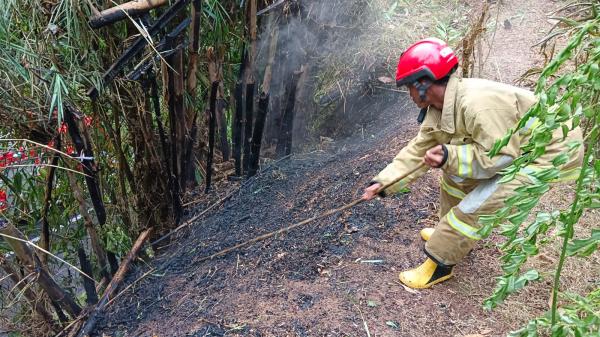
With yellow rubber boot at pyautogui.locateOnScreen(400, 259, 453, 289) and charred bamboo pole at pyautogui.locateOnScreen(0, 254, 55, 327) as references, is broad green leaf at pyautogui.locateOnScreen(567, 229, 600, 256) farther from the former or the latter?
charred bamboo pole at pyautogui.locateOnScreen(0, 254, 55, 327)

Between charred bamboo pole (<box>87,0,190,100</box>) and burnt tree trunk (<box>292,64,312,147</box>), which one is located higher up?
charred bamboo pole (<box>87,0,190,100</box>)

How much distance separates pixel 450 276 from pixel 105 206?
7.57 ft

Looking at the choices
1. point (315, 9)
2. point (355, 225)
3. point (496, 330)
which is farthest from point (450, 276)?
point (315, 9)

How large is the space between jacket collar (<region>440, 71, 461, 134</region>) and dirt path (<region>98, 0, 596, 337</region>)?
80 cm

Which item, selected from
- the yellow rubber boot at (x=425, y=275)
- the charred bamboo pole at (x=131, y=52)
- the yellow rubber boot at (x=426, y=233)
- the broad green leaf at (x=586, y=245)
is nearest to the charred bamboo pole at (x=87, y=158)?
the charred bamboo pole at (x=131, y=52)

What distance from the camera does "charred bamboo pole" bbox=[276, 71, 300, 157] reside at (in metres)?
4.57

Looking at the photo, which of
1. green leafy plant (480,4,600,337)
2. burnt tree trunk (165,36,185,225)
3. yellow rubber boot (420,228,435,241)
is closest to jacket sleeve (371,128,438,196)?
yellow rubber boot (420,228,435,241)

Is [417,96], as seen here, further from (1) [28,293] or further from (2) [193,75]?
(1) [28,293]

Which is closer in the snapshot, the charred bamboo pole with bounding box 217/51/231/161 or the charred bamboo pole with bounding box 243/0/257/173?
the charred bamboo pole with bounding box 243/0/257/173

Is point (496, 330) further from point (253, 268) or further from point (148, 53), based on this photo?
point (148, 53)

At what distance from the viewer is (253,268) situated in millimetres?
3053

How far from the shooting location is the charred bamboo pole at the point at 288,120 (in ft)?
15.0

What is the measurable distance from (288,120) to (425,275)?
2.41 meters

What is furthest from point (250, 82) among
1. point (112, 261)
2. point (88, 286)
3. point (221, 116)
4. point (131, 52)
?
point (88, 286)
